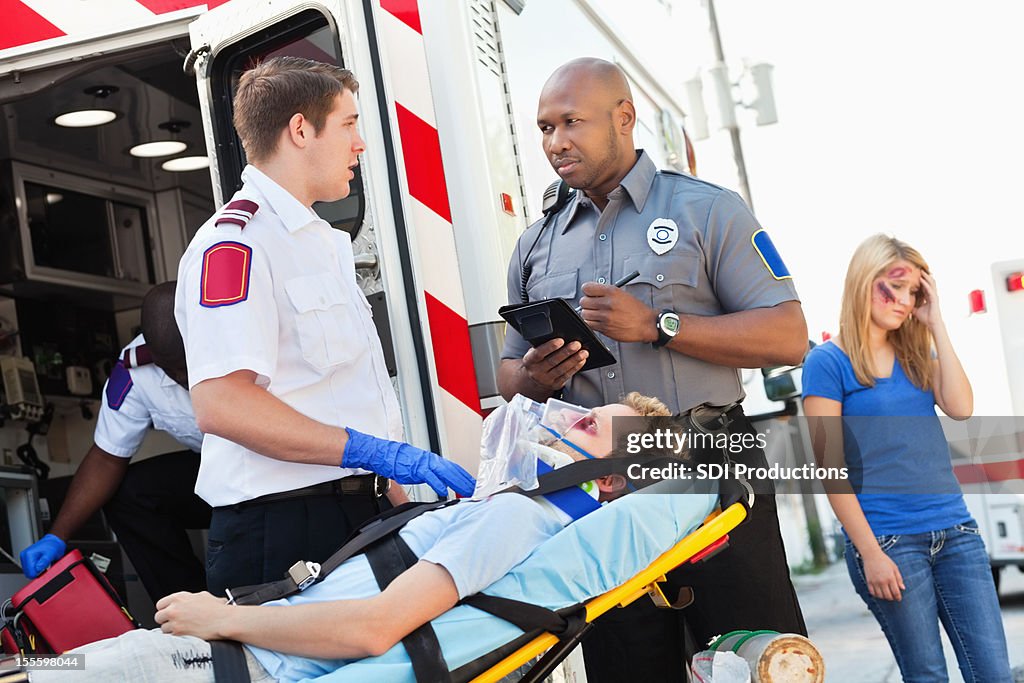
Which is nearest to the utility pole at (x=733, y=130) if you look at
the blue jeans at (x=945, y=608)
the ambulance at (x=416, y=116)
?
the ambulance at (x=416, y=116)

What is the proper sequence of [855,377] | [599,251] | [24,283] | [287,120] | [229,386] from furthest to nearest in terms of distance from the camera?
[24,283], [855,377], [599,251], [287,120], [229,386]

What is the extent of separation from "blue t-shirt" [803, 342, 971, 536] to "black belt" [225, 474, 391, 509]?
5.01 feet

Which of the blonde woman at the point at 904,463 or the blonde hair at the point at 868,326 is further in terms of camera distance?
the blonde hair at the point at 868,326

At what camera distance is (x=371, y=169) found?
A: 10.6 ft

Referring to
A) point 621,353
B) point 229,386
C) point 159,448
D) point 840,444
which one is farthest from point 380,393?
point 159,448

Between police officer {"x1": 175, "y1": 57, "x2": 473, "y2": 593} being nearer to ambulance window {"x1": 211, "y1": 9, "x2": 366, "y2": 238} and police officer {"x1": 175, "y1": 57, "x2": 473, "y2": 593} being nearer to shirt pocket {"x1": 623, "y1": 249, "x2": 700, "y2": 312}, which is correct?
ambulance window {"x1": 211, "y1": 9, "x2": 366, "y2": 238}

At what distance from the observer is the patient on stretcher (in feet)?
7.64

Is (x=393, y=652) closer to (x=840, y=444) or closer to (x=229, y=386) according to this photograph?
(x=229, y=386)

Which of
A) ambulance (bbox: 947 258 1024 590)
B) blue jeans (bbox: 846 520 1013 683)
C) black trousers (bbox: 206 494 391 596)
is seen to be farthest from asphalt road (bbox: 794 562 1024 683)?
black trousers (bbox: 206 494 391 596)

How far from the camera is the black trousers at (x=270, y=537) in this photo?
2785 mm

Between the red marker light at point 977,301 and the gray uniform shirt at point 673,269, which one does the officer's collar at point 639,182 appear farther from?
the red marker light at point 977,301

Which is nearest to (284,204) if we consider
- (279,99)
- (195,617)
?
(279,99)

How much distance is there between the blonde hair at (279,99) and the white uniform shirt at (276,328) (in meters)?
0.09

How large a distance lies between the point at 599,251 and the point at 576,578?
0.98m
